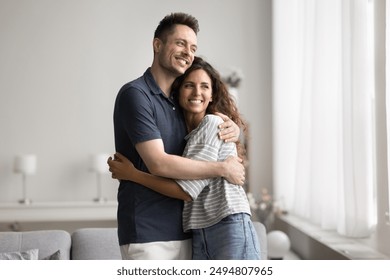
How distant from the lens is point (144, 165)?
1.32m

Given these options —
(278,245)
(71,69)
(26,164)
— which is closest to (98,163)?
(26,164)

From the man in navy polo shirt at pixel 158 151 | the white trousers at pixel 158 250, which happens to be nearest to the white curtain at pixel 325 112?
the man in navy polo shirt at pixel 158 151

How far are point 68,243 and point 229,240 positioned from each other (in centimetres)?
83

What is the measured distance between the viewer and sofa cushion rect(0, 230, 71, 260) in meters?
1.88

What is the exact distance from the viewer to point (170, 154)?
4.33 feet

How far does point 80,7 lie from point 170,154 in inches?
23.5

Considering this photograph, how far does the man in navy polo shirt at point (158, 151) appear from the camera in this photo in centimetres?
127

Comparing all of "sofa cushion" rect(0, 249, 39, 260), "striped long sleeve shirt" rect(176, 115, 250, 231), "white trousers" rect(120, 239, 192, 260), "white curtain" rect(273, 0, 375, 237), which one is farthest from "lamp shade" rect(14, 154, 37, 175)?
"white curtain" rect(273, 0, 375, 237)

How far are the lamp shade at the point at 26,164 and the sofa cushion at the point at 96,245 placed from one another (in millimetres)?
386

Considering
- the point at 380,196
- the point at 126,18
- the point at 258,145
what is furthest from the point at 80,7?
the point at 380,196

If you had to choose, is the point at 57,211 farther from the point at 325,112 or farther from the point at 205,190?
the point at 325,112
